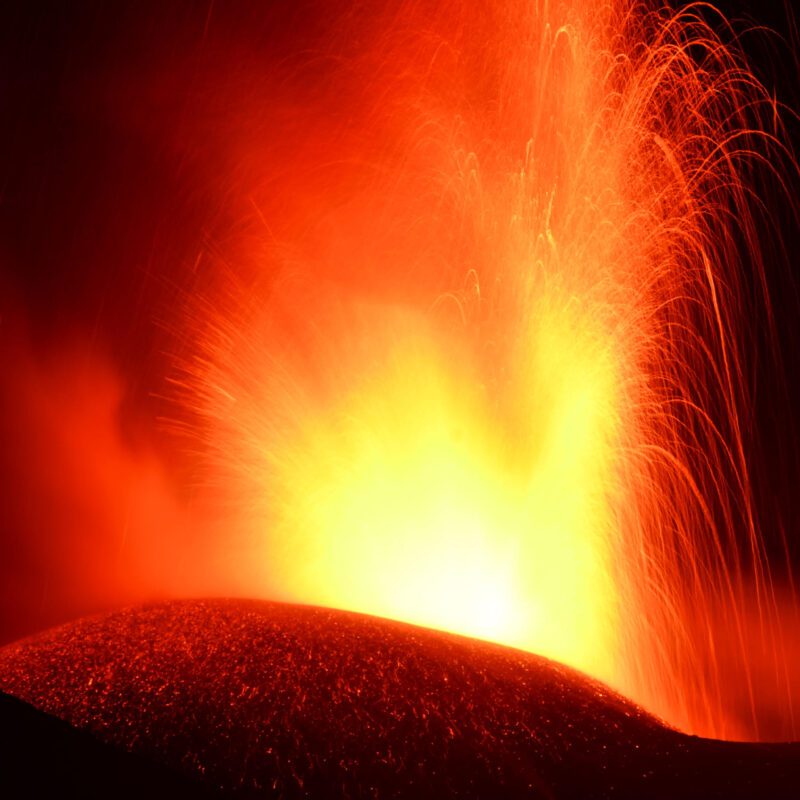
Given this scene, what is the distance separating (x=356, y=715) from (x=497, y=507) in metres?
6.66

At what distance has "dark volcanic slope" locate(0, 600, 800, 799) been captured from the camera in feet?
16.8

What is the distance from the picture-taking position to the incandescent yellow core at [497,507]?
1174 centimetres

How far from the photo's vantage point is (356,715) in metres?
5.73

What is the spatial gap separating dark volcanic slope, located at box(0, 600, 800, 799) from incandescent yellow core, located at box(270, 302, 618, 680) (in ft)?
14.1

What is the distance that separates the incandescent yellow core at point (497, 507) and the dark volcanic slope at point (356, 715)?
14.1 feet

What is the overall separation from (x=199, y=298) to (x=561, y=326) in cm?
775

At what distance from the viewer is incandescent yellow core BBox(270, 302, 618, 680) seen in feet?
38.5

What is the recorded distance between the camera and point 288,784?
4934mm

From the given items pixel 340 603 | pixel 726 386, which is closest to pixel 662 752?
pixel 340 603

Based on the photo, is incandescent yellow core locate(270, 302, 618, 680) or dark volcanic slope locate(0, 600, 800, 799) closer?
dark volcanic slope locate(0, 600, 800, 799)

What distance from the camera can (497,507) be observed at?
39.7 ft

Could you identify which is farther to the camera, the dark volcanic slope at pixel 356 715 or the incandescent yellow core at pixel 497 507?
the incandescent yellow core at pixel 497 507

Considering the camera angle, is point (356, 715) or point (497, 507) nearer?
point (356, 715)

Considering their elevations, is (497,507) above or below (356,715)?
above
